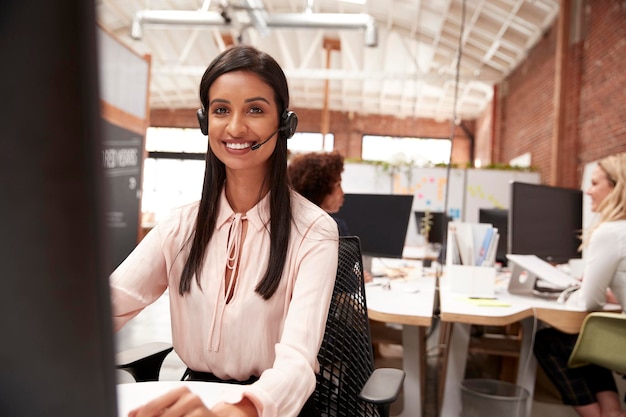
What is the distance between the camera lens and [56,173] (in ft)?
0.63

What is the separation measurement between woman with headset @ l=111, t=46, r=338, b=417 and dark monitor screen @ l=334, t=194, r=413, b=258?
1634mm

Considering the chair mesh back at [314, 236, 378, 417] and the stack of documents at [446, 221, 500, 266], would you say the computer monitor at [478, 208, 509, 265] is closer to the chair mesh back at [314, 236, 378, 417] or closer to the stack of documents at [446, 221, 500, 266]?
the stack of documents at [446, 221, 500, 266]

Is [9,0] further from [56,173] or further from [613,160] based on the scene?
[613,160]

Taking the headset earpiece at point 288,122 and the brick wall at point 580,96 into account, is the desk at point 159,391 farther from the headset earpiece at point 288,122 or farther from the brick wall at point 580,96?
the brick wall at point 580,96

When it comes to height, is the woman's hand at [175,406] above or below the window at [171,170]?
below

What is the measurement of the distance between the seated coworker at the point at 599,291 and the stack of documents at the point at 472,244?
39cm

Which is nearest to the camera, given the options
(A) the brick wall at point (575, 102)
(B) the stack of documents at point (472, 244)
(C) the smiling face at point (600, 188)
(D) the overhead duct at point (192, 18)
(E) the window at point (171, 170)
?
(E) the window at point (171, 170)

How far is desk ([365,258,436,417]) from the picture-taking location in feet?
6.20

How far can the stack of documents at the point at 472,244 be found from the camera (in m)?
2.39

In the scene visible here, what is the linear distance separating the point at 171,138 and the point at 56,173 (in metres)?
0.91

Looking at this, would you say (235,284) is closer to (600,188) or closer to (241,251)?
(241,251)

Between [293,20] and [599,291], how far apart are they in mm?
6269

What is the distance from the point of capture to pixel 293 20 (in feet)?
24.7

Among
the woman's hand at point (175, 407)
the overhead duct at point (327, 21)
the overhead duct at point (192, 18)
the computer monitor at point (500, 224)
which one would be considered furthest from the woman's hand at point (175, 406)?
the overhead duct at point (327, 21)
